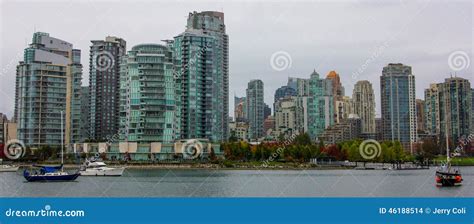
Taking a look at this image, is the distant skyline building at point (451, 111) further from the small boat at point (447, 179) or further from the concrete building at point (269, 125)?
the concrete building at point (269, 125)

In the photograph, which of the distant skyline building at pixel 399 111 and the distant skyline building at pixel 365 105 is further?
the distant skyline building at pixel 399 111

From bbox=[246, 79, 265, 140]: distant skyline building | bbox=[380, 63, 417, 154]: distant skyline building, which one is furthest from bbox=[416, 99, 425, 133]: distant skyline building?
bbox=[246, 79, 265, 140]: distant skyline building

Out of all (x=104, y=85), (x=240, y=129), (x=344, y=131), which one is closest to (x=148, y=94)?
(x=344, y=131)

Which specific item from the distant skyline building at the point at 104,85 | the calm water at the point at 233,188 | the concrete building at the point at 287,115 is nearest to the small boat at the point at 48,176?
the calm water at the point at 233,188

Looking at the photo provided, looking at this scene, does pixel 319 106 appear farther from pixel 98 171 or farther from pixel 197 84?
pixel 98 171

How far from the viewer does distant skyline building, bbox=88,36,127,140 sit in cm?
5325

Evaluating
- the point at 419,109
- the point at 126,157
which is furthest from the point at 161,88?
the point at 419,109

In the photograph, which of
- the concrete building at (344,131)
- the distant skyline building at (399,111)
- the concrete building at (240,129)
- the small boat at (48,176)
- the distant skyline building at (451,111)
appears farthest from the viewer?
the concrete building at (240,129)

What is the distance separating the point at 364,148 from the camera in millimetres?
39406

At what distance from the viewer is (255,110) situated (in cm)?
5338

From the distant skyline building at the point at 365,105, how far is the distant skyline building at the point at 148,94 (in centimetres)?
1254

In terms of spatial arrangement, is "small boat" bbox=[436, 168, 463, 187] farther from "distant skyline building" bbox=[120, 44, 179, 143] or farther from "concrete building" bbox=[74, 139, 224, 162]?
"distant skyline building" bbox=[120, 44, 179, 143]

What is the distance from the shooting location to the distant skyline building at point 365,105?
3574 centimetres

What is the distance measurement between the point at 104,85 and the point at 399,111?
27.2 m
